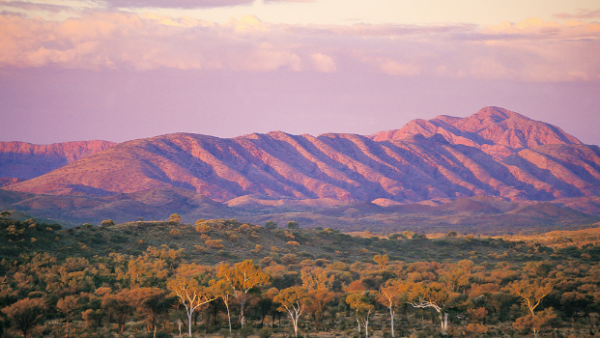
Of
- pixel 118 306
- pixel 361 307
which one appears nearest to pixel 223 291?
pixel 118 306

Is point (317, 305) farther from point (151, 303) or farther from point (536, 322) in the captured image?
point (536, 322)

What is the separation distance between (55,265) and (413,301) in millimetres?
38628

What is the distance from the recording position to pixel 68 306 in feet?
150

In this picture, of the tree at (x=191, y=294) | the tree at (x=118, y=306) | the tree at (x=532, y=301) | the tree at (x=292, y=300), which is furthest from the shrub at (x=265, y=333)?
the tree at (x=532, y=301)

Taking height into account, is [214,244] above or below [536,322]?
above

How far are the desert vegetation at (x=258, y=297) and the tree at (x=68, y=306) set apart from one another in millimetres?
103

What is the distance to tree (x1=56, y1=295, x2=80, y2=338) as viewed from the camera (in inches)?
1785

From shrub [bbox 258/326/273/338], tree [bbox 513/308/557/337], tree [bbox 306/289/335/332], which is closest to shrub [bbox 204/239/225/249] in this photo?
tree [bbox 306/289/335/332]

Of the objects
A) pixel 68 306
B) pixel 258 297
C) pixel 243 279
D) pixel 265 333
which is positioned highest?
pixel 243 279

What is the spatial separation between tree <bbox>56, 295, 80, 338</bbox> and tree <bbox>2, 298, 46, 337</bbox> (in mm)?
3872

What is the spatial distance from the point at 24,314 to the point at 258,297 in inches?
704

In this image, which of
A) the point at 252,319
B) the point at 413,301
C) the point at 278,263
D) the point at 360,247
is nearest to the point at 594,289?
the point at 413,301

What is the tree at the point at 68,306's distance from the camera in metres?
45.3

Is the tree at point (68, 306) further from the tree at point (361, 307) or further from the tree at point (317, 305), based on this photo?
the tree at point (361, 307)
